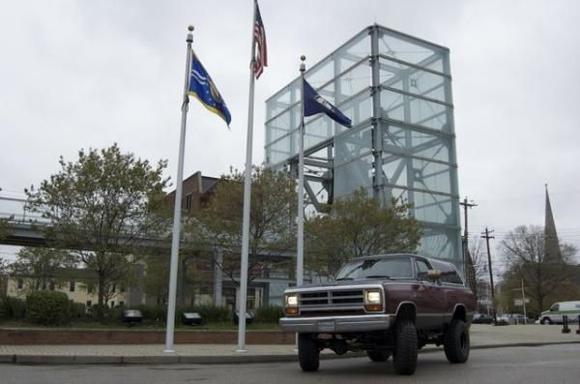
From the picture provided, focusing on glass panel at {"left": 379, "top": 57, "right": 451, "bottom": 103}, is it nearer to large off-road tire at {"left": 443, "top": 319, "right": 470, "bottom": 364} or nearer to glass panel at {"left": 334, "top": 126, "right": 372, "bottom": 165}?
glass panel at {"left": 334, "top": 126, "right": 372, "bottom": 165}

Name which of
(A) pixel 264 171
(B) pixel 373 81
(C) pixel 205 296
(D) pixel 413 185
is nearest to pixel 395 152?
(D) pixel 413 185

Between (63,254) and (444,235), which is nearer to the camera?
(63,254)

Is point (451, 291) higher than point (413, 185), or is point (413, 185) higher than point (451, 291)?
point (413, 185)

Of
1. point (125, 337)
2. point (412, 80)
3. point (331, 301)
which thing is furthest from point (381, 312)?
point (412, 80)

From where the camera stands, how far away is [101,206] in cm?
1877

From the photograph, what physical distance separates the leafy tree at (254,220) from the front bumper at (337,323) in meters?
11.2

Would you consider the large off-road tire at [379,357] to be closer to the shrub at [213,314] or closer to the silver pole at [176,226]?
the silver pole at [176,226]

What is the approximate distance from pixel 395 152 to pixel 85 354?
683 inches

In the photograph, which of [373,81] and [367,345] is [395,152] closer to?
[373,81]

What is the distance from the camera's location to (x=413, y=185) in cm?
2683

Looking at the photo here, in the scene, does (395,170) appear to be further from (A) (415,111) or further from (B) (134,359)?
(B) (134,359)

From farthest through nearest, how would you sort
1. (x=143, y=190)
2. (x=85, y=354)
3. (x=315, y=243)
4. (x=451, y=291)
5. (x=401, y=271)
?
(x=315, y=243)
(x=143, y=190)
(x=85, y=354)
(x=451, y=291)
(x=401, y=271)

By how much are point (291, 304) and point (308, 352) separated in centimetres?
89

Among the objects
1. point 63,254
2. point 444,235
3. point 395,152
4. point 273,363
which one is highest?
point 395,152
